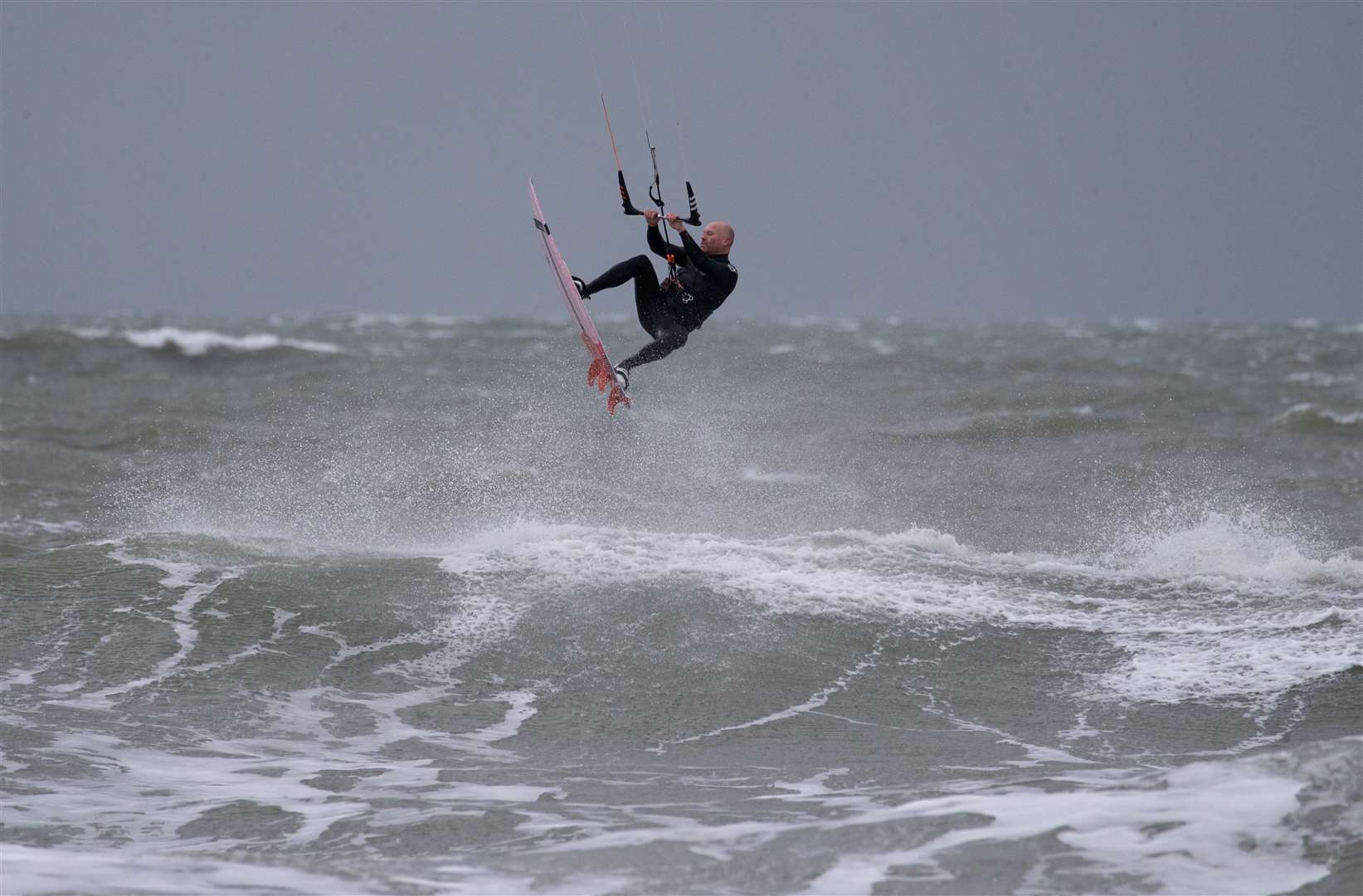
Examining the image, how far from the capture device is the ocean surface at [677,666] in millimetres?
4918

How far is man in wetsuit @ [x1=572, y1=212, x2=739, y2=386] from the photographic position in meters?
8.68

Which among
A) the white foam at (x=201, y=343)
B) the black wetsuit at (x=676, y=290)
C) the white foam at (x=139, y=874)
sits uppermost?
the white foam at (x=201, y=343)

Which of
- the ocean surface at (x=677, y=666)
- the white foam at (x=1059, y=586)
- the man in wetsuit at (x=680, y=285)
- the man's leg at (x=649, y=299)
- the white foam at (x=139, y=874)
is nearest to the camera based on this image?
the white foam at (x=139, y=874)

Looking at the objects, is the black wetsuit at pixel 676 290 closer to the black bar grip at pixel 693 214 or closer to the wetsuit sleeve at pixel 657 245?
the wetsuit sleeve at pixel 657 245

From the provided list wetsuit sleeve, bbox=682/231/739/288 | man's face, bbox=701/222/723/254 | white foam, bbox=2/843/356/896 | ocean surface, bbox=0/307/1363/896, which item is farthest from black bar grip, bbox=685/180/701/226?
white foam, bbox=2/843/356/896

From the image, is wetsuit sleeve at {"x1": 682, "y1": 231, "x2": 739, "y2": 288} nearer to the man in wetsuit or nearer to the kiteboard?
the man in wetsuit

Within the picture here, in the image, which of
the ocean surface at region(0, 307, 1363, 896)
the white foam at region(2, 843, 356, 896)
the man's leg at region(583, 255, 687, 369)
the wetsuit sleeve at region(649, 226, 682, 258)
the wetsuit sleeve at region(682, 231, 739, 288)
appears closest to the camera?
the white foam at region(2, 843, 356, 896)

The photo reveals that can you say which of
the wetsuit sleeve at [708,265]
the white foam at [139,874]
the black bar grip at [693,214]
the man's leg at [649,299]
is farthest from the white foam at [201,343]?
the white foam at [139,874]

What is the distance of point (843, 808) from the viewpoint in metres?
5.37

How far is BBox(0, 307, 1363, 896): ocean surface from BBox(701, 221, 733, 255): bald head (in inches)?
A: 83.7

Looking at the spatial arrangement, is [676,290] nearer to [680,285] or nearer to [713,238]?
[680,285]

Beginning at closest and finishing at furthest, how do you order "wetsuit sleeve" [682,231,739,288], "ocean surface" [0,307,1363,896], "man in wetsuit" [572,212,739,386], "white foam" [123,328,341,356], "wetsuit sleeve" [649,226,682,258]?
"ocean surface" [0,307,1363,896]
"wetsuit sleeve" [649,226,682,258]
"wetsuit sleeve" [682,231,739,288]
"man in wetsuit" [572,212,739,386]
"white foam" [123,328,341,356]

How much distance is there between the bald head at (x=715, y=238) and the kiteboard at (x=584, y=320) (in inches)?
40.9

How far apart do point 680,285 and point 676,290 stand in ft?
0.17
